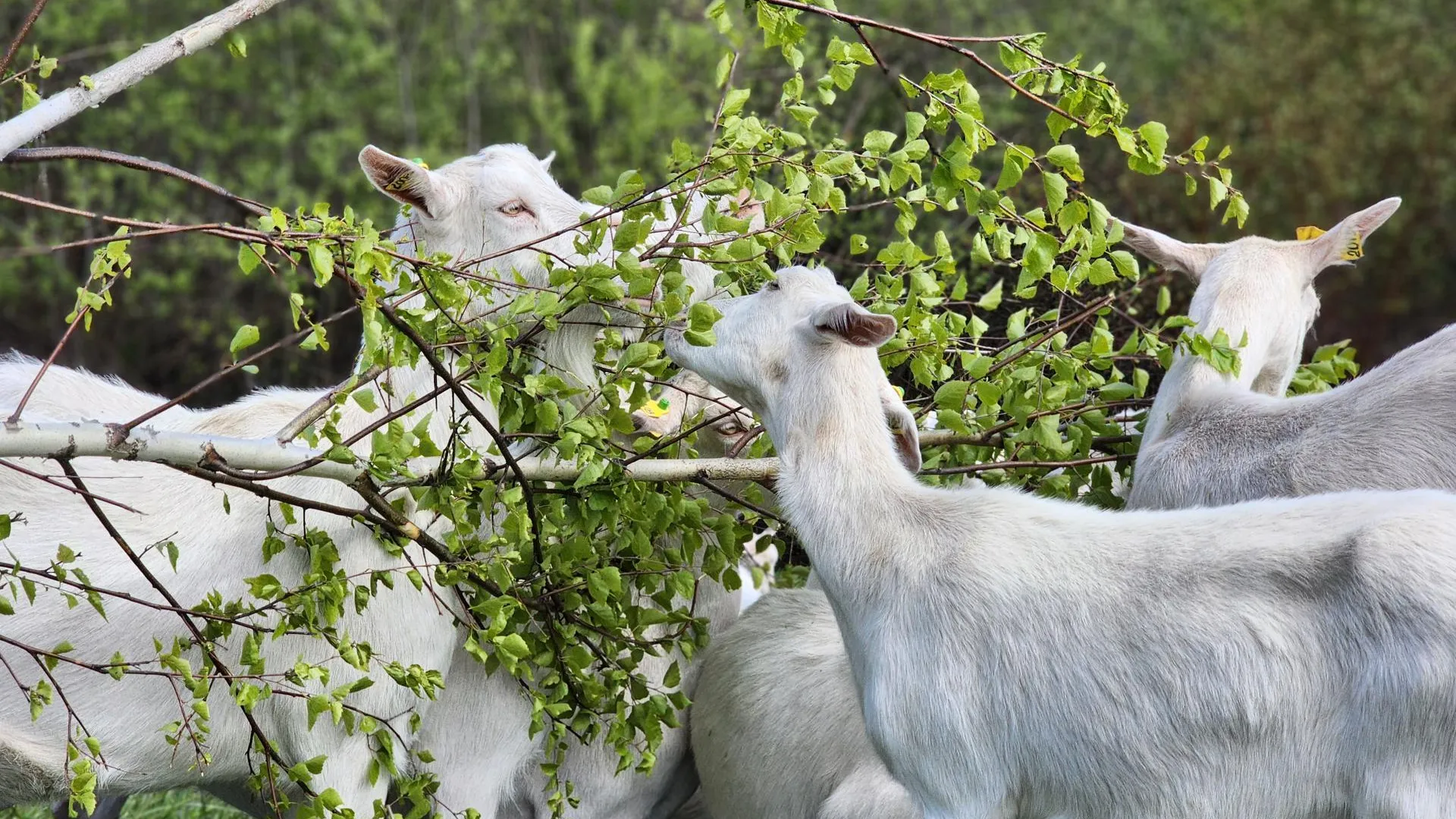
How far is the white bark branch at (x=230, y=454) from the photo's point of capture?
3250 mm

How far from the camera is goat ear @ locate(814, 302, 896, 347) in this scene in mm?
3682

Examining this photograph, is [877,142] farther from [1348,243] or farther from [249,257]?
[1348,243]

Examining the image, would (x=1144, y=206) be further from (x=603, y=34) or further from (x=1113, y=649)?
(x=1113, y=649)

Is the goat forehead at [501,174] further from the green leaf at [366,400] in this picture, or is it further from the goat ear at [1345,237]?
the goat ear at [1345,237]

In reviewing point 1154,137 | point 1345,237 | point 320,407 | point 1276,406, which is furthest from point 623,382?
point 1345,237

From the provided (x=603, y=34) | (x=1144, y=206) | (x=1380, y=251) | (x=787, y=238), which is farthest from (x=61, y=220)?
(x=1380, y=251)

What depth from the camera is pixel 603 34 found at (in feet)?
57.7

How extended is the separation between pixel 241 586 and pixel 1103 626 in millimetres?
2234

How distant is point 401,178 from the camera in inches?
181

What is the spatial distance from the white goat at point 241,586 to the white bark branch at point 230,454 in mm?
351

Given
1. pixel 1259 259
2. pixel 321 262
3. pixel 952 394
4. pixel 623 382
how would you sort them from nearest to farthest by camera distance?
pixel 321 262 → pixel 623 382 → pixel 952 394 → pixel 1259 259

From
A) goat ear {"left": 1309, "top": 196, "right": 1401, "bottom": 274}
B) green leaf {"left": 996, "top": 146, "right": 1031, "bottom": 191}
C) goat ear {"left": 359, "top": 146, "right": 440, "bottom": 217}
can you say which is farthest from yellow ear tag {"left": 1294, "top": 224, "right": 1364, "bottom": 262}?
goat ear {"left": 359, "top": 146, "right": 440, "bottom": 217}

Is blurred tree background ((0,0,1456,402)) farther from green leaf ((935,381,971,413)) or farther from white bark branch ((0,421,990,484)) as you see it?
white bark branch ((0,421,990,484))

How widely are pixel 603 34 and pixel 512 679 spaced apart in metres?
13.7
